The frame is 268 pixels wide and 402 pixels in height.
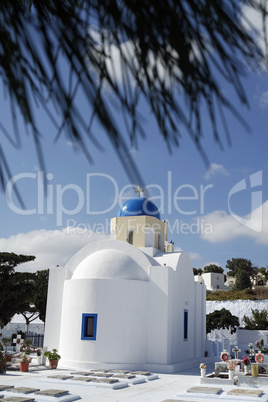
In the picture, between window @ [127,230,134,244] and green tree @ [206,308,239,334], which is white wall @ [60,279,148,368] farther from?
green tree @ [206,308,239,334]

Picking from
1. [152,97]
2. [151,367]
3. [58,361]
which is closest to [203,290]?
[151,367]

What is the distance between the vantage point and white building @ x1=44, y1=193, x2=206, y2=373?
15.0 m

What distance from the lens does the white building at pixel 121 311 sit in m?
15.0

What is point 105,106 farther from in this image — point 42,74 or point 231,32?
point 231,32

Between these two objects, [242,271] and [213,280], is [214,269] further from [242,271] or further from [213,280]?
[242,271]

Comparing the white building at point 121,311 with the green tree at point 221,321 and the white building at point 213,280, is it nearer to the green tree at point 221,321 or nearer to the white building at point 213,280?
the green tree at point 221,321

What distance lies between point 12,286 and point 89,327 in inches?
304

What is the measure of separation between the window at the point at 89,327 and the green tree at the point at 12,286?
7.17m

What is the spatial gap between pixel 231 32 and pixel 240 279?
58.4 m

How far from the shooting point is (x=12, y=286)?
21.7 meters

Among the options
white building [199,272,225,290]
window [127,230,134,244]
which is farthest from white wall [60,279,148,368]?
white building [199,272,225,290]

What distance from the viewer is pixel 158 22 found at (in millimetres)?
1457

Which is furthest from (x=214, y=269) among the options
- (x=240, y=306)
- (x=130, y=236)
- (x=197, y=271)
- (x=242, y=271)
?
(x=130, y=236)

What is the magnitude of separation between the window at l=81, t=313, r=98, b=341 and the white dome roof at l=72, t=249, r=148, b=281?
5.03 feet
